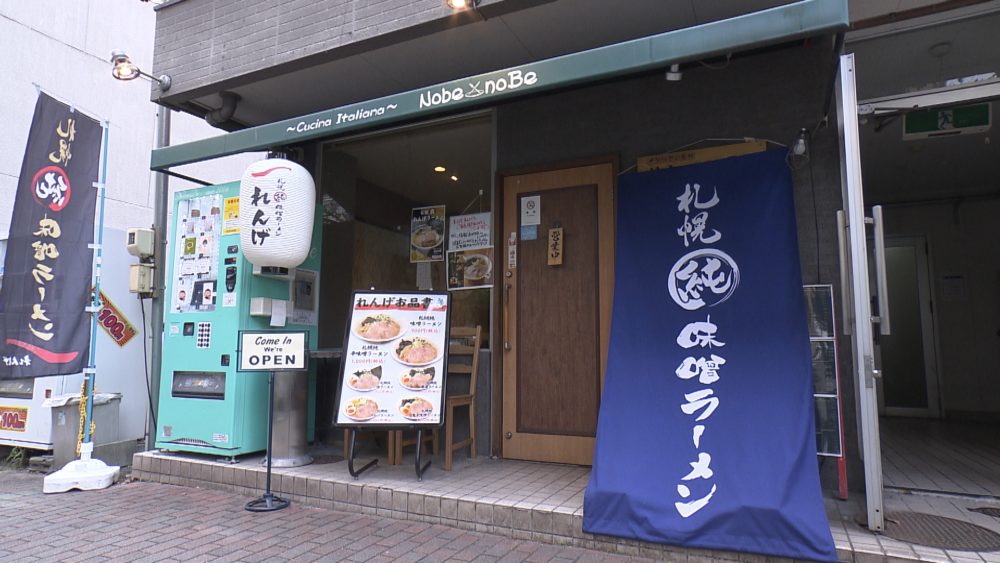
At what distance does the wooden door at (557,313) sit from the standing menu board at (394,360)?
695 mm

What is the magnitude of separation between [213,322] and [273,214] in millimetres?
1208

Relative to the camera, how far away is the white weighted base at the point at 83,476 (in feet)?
16.0

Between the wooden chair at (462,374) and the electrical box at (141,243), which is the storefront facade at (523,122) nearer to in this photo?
the wooden chair at (462,374)

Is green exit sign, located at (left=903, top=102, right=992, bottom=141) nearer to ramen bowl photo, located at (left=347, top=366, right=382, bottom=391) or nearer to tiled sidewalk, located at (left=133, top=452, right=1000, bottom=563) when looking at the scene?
tiled sidewalk, located at (left=133, top=452, right=1000, bottom=563)

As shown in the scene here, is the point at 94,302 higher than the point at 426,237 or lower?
lower

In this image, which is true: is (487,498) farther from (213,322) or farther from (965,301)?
(965,301)

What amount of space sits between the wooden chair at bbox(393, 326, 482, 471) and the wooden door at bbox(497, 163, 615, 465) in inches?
10.6

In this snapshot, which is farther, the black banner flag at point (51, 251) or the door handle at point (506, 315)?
the door handle at point (506, 315)

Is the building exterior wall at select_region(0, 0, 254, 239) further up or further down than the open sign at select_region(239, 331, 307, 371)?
further up

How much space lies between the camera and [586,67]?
337 centimetres

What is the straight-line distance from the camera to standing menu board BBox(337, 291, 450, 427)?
14.5 feet

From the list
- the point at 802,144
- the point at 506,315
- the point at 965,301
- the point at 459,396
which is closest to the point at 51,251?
the point at 459,396

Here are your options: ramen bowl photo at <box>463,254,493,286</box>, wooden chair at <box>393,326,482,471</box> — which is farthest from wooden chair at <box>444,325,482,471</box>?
ramen bowl photo at <box>463,254,493,286</box>

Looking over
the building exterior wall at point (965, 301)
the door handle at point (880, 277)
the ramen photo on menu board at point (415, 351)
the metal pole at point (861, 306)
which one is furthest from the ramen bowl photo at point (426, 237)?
the building exterior wall at point (965, 301)
